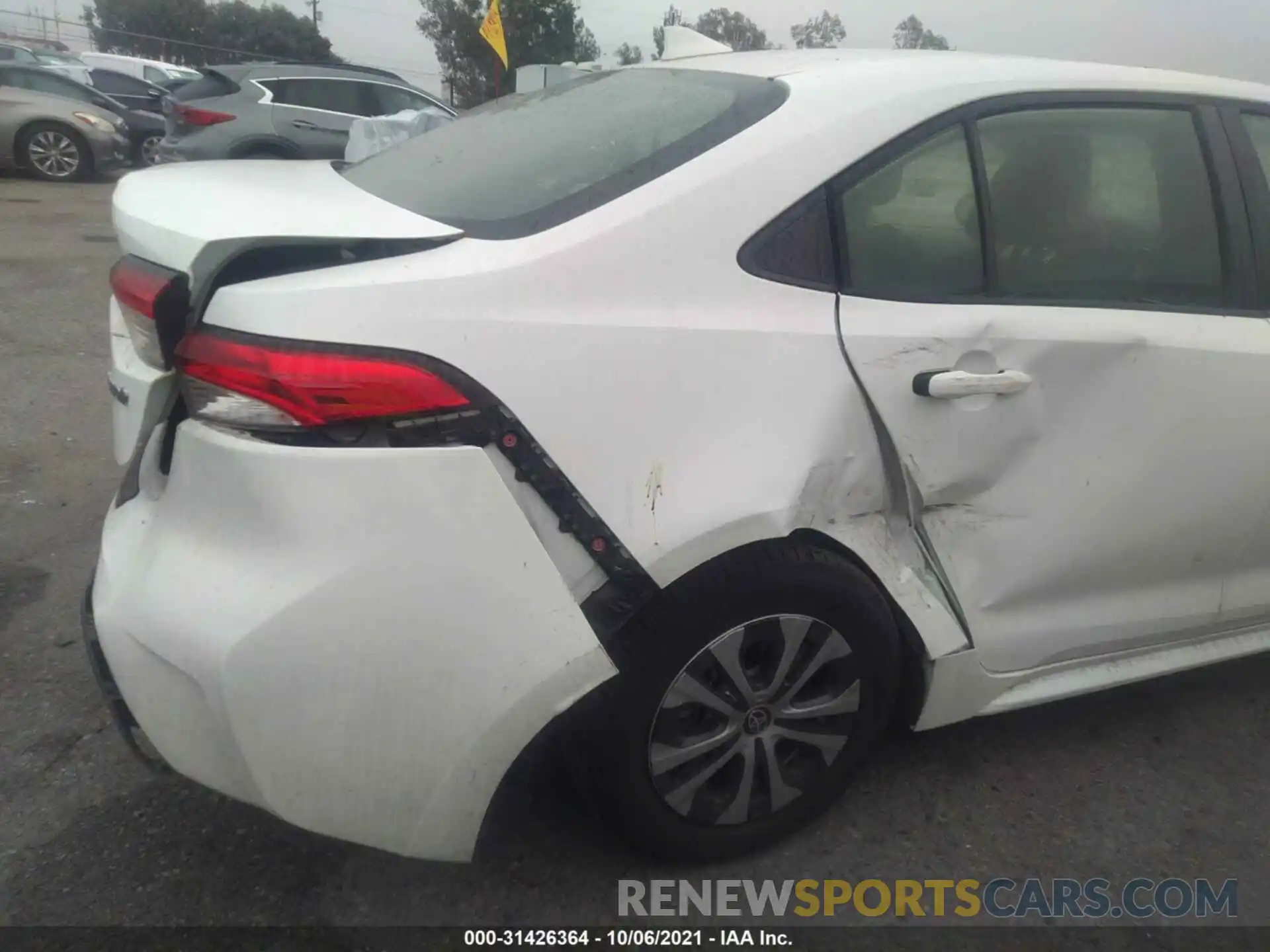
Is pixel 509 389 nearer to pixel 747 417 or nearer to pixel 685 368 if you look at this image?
pixel 685 368

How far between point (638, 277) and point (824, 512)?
584mm

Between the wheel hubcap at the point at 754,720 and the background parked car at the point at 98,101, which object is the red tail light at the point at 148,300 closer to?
the wheel hubcap at the point at 754,720

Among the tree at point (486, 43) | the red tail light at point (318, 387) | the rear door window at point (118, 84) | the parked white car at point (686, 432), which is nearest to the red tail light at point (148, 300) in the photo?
the parked white car at point (686, 432)

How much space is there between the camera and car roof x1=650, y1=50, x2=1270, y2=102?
2.20 metres

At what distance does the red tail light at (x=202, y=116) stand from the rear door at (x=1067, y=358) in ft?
35.2

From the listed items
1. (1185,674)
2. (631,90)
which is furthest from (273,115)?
(1185,674)

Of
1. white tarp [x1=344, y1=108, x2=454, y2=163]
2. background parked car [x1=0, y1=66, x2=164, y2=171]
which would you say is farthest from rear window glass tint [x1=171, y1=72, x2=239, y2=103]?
white tarp [x1=344, y1=108, x2=454, y2=163]

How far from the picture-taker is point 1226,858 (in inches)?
92.8

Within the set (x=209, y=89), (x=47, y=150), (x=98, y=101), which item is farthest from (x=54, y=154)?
(x=209, y=89)

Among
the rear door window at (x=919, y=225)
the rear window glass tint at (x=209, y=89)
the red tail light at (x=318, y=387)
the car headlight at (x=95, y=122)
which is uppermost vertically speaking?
the rear door window at (x=919, y=225)

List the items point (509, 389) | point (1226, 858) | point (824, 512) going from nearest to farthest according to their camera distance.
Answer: point (509, 389)
point (824, 512)
point (1226, 858)

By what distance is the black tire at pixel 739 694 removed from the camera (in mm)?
1902

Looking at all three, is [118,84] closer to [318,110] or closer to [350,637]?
[318,110]

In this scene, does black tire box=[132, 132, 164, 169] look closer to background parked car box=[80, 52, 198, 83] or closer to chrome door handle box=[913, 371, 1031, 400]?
background parked car box=[80, 52, 198, 83]
